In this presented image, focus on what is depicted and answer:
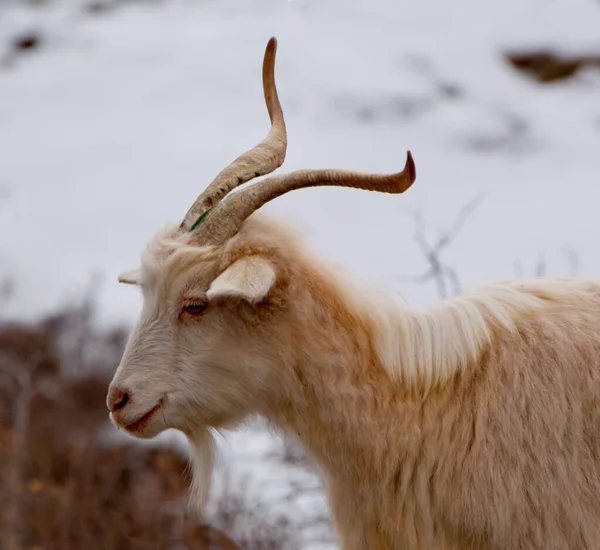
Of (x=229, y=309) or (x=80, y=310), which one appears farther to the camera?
(x=80, y=310)

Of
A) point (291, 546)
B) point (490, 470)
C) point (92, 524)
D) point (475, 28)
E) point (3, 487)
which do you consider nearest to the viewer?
point (490, 470)

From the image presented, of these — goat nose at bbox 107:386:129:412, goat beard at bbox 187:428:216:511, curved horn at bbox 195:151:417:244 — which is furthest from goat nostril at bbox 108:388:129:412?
curved horn at bbox 195:151:417:244

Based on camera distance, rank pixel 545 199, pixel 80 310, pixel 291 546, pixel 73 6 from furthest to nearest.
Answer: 1. pixel 73 6
2. pixel 545 199
3. pixel 80 310
4. pixel 291 546

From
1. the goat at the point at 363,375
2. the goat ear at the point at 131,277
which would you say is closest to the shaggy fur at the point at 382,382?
the goat at the point at 363,375

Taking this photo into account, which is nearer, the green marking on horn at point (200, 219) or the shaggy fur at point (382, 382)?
the shaggy fur at point (382, 382)

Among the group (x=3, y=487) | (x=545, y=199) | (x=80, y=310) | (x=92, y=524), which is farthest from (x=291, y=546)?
(x=545, y=199)

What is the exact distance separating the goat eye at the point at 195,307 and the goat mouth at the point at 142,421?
0.37 m

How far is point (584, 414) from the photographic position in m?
4.16

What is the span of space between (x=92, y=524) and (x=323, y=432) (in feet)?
Result: 22.9

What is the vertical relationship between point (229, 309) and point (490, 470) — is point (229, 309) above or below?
above

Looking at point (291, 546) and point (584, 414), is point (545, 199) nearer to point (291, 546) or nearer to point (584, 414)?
point (291, 546)

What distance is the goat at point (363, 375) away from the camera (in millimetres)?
4176

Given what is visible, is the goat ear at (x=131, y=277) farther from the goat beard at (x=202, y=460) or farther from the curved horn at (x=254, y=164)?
the goat beard at (x=202, y=460)

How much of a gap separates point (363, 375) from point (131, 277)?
1047mm
